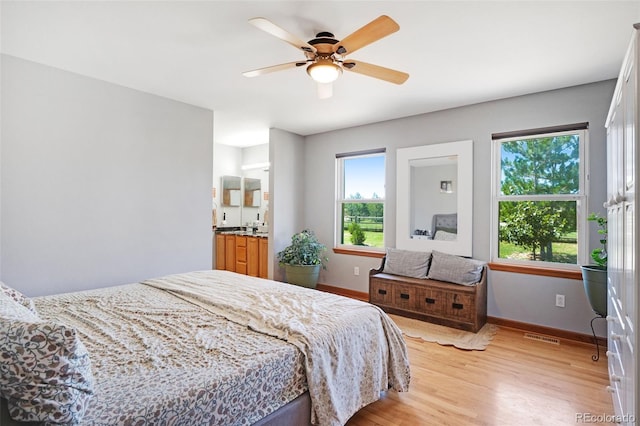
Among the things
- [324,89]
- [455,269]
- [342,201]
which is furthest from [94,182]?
[455,269]

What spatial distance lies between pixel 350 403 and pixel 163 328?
3.56 ft

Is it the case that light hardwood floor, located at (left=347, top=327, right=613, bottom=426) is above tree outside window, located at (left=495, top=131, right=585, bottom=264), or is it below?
below

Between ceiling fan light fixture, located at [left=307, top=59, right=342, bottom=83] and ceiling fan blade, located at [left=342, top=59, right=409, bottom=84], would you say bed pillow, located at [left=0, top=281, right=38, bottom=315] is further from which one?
ceiling fan blade, located at [left=342, top=59, right=409, bottom=84]

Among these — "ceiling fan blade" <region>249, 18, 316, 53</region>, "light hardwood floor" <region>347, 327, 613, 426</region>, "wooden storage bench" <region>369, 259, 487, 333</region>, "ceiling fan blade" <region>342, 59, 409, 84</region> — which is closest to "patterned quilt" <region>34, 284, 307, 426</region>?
"light hardwood floor" <region>347, 327, 613, 426</region>

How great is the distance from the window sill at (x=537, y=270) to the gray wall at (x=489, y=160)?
48 mm

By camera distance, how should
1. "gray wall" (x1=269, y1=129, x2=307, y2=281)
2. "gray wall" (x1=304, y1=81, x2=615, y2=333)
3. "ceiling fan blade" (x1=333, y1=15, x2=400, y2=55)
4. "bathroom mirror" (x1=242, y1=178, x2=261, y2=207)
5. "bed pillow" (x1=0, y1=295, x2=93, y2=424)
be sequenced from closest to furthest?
"bed pillow" (x1=0, y1=295, x2=93, y2=424), "ceiling fan blade" (x1=333, y1=15, x2=400, y2=55), "gray wall" (x1=304, y1=81, x2=615, y2=333), "gray wall" (x1=269, y1=129, x2=307, y2=281), "bathroom mirror" (x1=242, y1=178, x2=261, y2=207)

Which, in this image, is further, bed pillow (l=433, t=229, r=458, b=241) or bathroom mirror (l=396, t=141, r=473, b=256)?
bed pillow (l=433, t=229, r=458, b=241)

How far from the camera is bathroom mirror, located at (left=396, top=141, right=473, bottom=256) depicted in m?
3.79

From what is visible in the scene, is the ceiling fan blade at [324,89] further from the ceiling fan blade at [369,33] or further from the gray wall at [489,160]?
the gray wall at [489,160]

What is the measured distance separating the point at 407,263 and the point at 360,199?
1.28m

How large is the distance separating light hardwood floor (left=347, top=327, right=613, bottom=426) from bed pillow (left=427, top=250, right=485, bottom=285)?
0.70 meters

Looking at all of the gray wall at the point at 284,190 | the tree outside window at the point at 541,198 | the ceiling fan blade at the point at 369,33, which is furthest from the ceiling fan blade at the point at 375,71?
the gray wall at the point at 284,190

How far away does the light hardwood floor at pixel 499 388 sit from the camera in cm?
196

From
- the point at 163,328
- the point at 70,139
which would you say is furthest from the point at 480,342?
the point at 70,139
